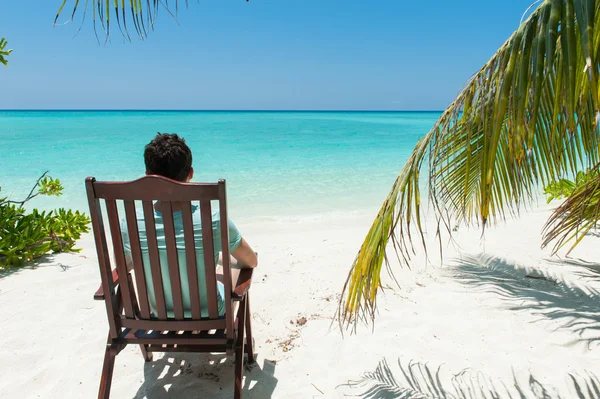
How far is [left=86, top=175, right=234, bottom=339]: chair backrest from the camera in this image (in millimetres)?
1533

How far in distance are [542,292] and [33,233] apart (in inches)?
174

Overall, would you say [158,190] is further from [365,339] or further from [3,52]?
[3,52]

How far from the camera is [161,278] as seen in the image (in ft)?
5.73

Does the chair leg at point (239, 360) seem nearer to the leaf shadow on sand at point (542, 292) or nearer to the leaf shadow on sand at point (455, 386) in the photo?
the leaf shadow on sand at point (455, 386)

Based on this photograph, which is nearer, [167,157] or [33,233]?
[167,157]

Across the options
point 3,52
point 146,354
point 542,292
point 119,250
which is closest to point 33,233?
point 3,52

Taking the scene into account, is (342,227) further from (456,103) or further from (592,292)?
(456,103)

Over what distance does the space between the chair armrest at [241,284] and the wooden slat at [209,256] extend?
0.31ft

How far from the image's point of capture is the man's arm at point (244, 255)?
190cm

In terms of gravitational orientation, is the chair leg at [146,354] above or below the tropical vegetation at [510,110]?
below

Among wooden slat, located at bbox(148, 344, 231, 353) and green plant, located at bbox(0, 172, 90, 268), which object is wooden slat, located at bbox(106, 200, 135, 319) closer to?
wooden slat, located at bbox(148, 344, 231, 353)

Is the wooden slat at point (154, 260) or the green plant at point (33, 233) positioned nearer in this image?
the wooden slat at point (154, 260)

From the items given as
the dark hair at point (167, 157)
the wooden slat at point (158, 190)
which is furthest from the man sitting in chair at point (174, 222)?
the wooden slat at point (158, 190)

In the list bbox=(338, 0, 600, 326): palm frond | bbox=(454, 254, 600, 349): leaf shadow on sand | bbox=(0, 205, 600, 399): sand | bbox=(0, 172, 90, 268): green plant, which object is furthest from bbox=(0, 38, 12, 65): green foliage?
bbox=(454, 254, 600, 349): leaf shadow on sand
